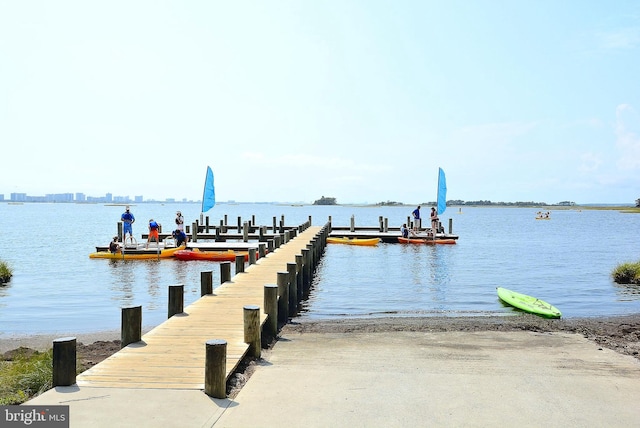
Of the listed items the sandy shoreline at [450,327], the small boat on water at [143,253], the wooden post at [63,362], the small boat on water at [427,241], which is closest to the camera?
the wooden post at [63,362]

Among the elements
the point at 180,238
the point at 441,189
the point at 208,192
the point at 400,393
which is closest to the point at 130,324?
the point at 400,393

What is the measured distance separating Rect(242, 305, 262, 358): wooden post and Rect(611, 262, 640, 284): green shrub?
60.8ft

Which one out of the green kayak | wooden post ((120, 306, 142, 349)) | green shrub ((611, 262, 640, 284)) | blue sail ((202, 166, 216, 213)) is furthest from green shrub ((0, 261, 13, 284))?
green shrub ((611, 262, 640, 284))

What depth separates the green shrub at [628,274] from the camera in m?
21.1

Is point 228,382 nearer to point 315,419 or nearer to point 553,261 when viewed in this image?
point 315,419

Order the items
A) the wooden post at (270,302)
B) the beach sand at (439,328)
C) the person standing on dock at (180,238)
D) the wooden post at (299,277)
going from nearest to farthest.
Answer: the wooden post at (270,302)
the beach sand at (439,328)
the wooden post at (299,277)
the person standing on dock at (180,238)

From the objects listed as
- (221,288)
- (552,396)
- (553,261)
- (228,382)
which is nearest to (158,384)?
(228,382)

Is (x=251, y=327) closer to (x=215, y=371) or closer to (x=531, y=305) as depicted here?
(x=215, y=371)

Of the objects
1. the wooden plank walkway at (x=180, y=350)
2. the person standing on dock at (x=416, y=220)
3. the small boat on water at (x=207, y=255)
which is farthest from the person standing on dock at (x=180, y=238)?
the wooden plank walkway at (x=180, y=350)

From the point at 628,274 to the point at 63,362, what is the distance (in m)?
21.7

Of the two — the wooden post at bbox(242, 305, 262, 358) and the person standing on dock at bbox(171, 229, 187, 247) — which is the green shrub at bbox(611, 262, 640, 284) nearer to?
the wooden post at bbox(242, 305, 262, 358)

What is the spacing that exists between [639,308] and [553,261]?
47.2 ft

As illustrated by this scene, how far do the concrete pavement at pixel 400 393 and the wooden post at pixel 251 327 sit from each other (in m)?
0.29

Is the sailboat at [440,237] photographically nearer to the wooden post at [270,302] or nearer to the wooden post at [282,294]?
the wooden post at [282,294]
